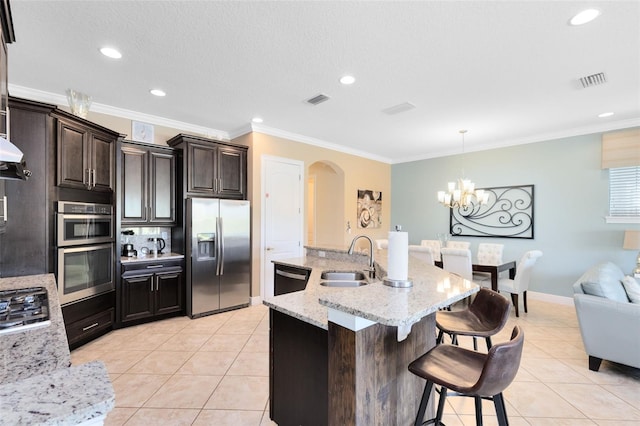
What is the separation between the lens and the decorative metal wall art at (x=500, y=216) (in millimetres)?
5020

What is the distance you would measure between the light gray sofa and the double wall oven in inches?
186

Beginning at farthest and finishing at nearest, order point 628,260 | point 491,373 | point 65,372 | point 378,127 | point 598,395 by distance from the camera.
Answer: point 378,127, point 628,260, point 598,395, point 491,373, point 65,372

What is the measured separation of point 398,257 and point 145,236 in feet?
12.5

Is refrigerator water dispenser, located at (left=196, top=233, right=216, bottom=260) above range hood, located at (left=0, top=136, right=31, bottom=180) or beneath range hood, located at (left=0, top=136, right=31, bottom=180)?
beneath

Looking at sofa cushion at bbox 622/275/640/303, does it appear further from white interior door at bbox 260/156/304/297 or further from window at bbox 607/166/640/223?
white interior door at bbox 260/156/304/297

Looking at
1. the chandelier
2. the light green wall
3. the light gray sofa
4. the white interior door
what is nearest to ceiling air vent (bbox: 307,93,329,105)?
the white interior door

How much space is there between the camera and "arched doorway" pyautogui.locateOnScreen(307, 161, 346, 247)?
5949mm

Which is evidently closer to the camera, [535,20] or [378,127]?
[535,20]

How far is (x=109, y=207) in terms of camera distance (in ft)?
11.4

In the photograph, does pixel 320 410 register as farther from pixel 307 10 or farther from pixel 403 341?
pixel 307 10

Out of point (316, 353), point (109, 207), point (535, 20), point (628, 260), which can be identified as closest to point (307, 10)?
point (535, 20)

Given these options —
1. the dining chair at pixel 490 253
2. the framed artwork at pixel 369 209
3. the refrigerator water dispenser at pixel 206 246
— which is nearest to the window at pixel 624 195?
the dining chair at pixel 490 253

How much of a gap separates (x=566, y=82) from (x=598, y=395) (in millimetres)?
2802

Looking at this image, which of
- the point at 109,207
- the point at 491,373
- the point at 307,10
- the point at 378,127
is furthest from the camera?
the point at 378,127
